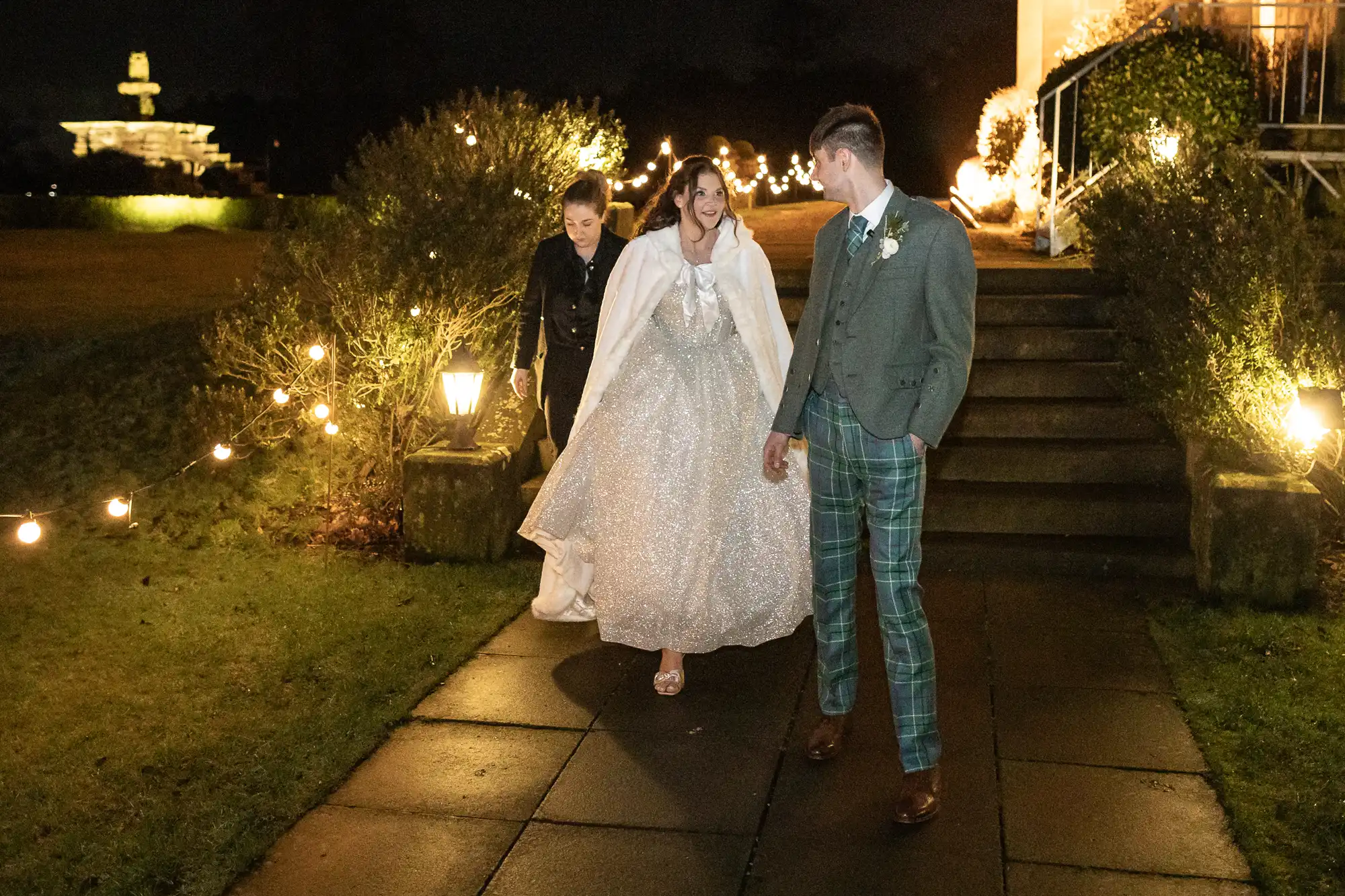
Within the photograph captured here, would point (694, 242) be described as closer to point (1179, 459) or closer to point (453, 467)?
point (453, 467)

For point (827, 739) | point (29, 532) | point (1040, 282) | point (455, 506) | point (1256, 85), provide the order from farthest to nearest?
point (1256, 85) < point (1040, 282) < point (455, 506) < point (29, 532) < point (827, 739)

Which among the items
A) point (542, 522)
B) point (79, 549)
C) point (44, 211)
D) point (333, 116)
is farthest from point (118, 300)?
point (333, 116)

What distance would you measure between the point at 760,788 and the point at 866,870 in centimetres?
61

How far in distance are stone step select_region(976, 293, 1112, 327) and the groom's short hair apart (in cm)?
477

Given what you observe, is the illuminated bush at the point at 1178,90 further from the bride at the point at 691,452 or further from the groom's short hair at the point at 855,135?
the groom's short hair at the point at 855,135

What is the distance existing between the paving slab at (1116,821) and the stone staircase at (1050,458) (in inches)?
97.3

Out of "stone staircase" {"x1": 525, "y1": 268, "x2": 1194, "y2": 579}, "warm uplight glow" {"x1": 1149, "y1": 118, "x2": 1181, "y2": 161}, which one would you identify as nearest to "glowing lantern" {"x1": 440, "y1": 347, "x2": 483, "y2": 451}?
"stone staircase" {"x1": 525, "y1": 268, "x2": 1194, "y2": 579}

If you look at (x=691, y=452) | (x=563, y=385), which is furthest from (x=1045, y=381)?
(x=691, y=452)

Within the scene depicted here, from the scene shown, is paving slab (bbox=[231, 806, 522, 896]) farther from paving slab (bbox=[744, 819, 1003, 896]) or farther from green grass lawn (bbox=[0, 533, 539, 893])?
paving slab (bbox=[744, 819, 1003, 896])

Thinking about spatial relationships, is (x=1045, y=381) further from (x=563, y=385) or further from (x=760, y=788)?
(x=760, y=788)

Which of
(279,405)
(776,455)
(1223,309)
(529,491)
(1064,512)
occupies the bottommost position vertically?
(1064,512)

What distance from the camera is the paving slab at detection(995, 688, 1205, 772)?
4664 mm

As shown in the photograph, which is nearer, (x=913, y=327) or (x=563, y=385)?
(x=913, y=327)

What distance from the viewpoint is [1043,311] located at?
8703 mm
